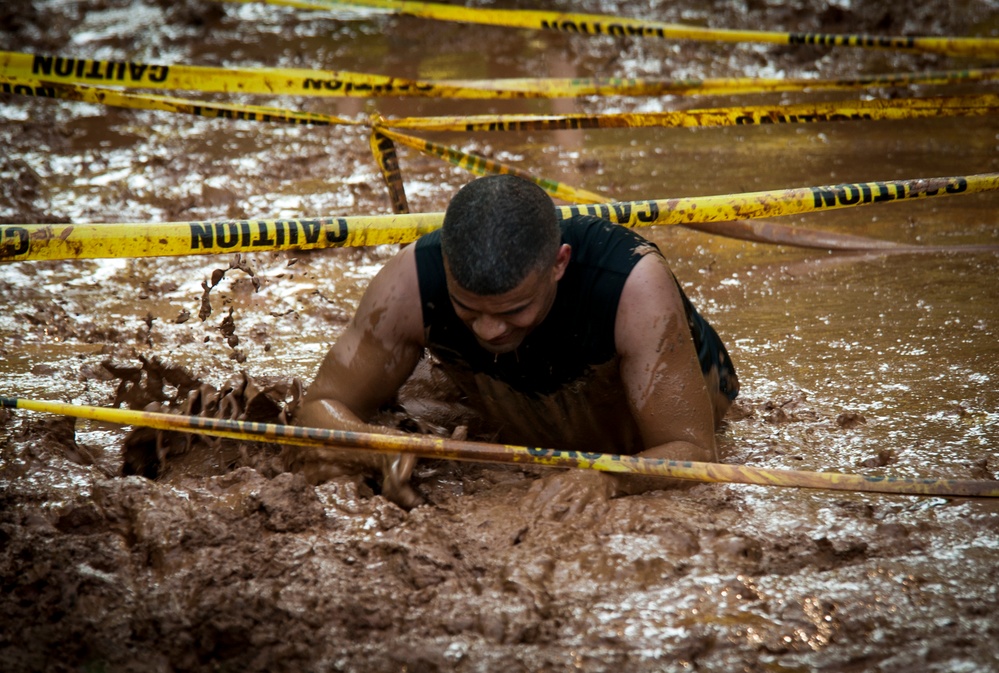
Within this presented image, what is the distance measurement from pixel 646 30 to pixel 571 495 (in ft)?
13.5

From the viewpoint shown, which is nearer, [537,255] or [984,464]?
[537,255]

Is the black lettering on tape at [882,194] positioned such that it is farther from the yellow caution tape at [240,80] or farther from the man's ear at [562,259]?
the yellow caution tape at [240,80]

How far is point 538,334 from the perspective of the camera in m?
3.02

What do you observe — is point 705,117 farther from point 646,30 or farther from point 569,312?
point 569,312

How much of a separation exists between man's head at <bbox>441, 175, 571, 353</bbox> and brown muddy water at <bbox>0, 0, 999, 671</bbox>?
1.74ft

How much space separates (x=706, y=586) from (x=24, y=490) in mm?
1950

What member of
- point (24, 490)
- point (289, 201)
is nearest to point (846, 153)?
point (289, 201)

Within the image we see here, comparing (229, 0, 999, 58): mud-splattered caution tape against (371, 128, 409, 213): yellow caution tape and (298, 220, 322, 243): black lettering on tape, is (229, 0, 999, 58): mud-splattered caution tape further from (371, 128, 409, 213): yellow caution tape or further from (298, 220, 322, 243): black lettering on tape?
(298, 220, 322, 243): black lettering on tape

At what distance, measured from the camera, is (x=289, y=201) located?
5.99 metres

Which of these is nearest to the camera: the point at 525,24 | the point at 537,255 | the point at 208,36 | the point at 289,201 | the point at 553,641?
the point at 553,641

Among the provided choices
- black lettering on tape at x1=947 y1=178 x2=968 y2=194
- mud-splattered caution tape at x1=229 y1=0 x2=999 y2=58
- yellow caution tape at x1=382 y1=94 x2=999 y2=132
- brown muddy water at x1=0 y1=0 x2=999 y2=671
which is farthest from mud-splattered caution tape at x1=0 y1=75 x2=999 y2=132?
black lettering on tape at x1=947 y1=178 x2=968 y2=194

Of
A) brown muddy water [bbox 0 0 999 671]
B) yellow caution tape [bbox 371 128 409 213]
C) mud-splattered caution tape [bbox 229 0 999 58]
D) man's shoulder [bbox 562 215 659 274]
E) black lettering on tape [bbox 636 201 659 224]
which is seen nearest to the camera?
brown muddy water [bbox 0 0 999 671]

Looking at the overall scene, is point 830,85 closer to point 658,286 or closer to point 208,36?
point 658,286

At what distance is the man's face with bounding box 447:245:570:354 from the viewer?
107 inches
